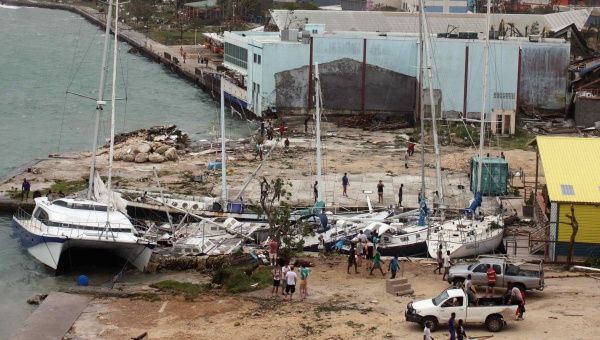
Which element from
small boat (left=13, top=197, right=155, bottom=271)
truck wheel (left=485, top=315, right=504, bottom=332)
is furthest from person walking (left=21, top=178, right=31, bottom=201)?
truck wheel (left=485, top=315, right=504, bottom=332)

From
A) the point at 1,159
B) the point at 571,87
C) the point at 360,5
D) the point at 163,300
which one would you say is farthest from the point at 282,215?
the point at 360,5

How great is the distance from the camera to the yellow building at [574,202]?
34031 millimetres

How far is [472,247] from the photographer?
36.2 metres

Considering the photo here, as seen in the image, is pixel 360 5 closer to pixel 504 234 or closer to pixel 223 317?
pixel 504 234

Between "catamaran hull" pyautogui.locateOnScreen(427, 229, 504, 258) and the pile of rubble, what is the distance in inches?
664

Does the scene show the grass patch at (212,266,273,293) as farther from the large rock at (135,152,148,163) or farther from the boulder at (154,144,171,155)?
the boulder at (154,144,171,155)

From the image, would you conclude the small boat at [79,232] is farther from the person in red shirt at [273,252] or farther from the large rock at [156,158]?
the large rock at [156,158]

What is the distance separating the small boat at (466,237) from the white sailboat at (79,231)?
8.02m

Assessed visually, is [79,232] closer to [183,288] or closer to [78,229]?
[78,229]

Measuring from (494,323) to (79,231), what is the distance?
43.5 feet

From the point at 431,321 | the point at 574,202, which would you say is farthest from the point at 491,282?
the point at 574,202

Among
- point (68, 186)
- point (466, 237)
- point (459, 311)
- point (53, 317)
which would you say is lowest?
point (53, 317)

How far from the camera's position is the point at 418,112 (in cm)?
6222

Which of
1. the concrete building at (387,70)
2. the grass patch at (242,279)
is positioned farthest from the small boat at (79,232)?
the concrete building at (387,70)
